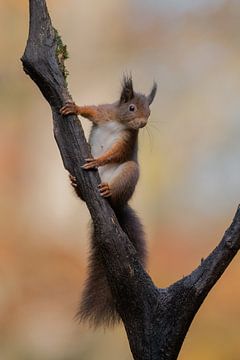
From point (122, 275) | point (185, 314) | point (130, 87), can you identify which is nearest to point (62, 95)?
point (130, 87)

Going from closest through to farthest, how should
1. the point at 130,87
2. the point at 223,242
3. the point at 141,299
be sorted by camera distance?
the point at 223,242
the point at 141,299
the point at 130,87

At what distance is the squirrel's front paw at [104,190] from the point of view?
2.01m

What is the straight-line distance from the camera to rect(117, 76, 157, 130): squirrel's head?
87.9 inches

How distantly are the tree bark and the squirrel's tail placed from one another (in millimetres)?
168

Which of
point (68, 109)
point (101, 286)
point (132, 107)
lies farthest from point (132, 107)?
point (101, 286)

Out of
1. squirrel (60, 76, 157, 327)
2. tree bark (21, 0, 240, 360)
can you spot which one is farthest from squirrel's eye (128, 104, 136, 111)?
tree bark (21, 0, 240, 360)

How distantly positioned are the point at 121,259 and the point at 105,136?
529 millimetres

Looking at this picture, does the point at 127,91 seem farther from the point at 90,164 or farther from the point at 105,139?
the point at 90,164

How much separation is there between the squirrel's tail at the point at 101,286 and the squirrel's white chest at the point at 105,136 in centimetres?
24

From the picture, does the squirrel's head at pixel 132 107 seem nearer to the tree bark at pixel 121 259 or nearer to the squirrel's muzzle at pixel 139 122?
the squirrel's muzzle at pixel 139 122

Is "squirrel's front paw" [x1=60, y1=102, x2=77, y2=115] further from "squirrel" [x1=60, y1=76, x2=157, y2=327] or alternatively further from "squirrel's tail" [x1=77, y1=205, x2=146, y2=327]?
Answer: "squirrel's tail" [x1=77, y1=205, x2=146, y2=327]

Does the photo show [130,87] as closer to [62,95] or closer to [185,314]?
[62,95]

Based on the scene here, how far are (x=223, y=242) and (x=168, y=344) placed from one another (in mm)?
408

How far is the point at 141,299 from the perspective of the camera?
2064 millimetres
